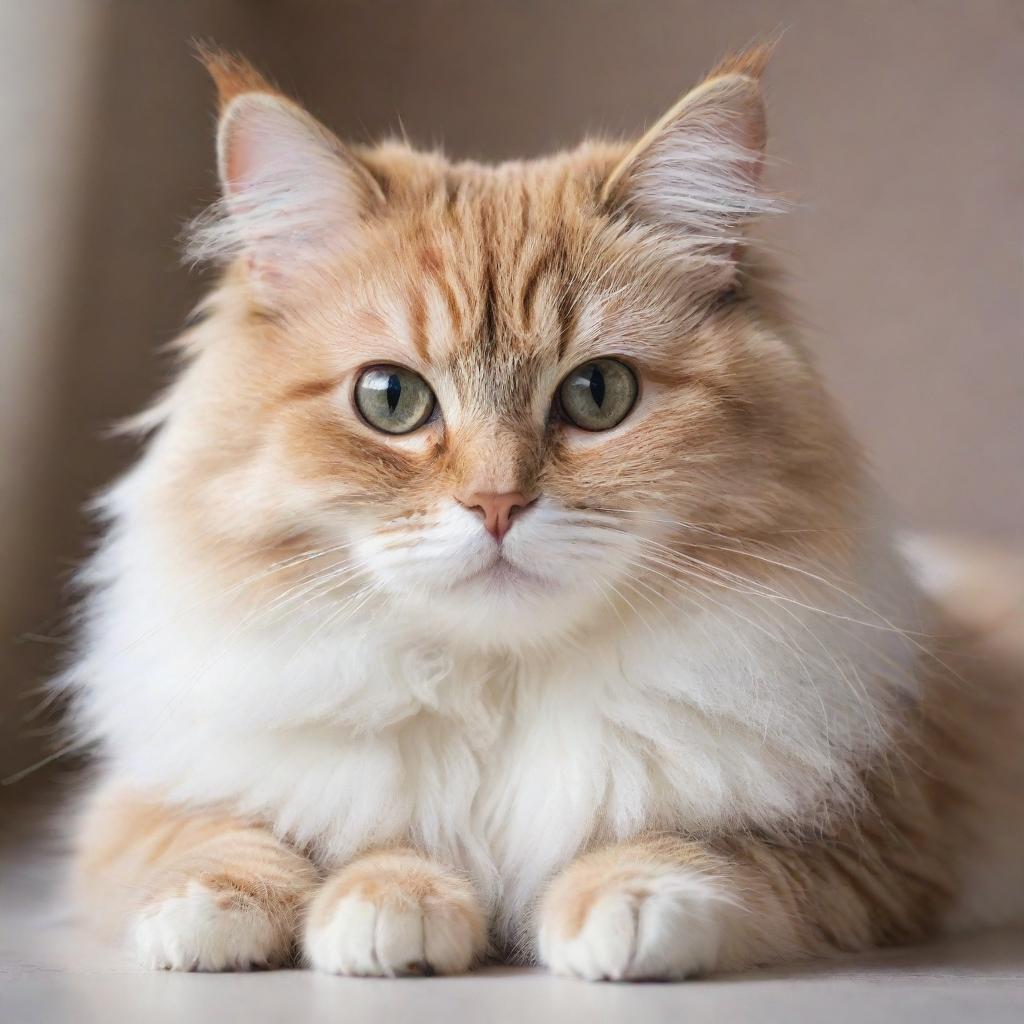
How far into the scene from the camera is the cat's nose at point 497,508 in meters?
1.42

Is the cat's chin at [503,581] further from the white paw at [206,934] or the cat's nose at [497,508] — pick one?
the white paw at [206,934]

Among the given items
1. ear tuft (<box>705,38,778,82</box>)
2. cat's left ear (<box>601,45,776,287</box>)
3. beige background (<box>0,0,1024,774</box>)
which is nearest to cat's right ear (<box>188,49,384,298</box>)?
cat's left ear (<box>601,45,776,287</box>)

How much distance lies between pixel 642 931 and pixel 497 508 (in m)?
0.45

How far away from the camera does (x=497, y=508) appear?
4.65 ft

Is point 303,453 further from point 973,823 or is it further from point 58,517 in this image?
point 58,517

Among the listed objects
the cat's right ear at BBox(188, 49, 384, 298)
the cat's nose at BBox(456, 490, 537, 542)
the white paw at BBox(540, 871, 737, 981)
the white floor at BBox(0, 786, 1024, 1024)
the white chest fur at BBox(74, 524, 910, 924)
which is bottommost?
the white floor at BBox(0, 786, 1024, 1024)

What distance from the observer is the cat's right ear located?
5.42ft

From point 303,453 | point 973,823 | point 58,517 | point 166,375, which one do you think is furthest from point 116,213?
point 973,823

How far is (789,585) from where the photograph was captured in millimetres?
1592

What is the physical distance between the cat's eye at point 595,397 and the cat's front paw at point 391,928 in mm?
548

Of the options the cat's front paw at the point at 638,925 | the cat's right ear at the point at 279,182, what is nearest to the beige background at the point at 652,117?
A: the cat's right ear at the point at 279,182

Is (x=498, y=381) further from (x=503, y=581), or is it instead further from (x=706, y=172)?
(x=706, y=172)

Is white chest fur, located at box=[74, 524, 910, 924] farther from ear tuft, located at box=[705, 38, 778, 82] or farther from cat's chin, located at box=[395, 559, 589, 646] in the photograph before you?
ear tuft, located at box=[705, 38, 778, 82]

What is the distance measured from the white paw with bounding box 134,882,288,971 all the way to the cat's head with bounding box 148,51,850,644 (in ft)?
1.19
